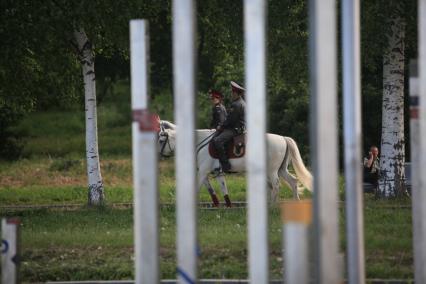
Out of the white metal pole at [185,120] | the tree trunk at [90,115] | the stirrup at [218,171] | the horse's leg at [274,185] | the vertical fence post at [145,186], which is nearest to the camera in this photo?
the white metal pole at [185,120]

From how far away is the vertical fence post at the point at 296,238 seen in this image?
23.9 feet

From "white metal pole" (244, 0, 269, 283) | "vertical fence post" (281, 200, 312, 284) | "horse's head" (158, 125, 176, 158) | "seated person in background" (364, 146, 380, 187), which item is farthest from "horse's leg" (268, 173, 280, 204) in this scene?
"vertical fence post" (281, 200, 312, 284)

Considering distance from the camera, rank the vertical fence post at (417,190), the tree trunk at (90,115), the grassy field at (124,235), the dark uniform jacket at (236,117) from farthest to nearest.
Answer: the tree trunk at (90,115)
the dark uniform jacket at (236,117)
the grassy field at (124,235)
the vertical fence post at (417,190)

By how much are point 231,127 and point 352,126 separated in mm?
11992

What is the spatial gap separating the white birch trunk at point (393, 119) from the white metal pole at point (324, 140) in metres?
13.2

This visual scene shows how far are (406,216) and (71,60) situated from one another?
922 cm

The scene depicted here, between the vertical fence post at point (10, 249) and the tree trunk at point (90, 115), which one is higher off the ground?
the tree trunk at point (90, 115)

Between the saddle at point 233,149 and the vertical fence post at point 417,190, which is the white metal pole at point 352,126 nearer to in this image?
the vertical fence post at point 417,190

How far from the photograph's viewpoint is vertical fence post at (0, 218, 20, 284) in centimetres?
1029

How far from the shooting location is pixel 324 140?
8.19 meters

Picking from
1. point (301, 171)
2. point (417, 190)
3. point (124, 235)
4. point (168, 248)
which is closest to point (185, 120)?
point (417, 190)

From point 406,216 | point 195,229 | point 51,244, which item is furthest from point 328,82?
point 406,216

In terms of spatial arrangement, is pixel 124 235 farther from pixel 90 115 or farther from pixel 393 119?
pixel 393 119

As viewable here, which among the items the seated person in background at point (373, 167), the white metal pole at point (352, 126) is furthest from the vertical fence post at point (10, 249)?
the seated person in background at point (373, 167)
